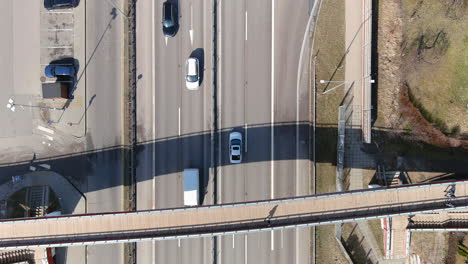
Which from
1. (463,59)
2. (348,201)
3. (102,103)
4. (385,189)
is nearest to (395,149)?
(385,189)

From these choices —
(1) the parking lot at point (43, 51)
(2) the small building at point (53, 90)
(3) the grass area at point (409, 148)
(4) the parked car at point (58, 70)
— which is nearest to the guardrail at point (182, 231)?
(3) the grass area at point (409, 148)

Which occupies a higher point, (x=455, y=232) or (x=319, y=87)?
(x=319, y=87)

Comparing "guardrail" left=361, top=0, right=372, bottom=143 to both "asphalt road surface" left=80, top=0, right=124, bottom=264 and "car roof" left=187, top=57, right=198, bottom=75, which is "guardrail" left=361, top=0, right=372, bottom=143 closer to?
"car roof" left=187, top=57, right=198, bottom=75

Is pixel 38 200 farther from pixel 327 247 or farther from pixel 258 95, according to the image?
pixel 327 247

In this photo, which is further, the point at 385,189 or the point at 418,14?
the point at 418,14

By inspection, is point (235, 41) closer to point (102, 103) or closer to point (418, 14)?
point (102, 103)

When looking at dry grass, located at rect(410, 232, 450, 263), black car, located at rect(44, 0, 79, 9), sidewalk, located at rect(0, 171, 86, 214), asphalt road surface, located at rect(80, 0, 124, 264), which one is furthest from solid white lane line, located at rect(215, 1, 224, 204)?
dry grass, located at rect(410, 232, 450, 263)
